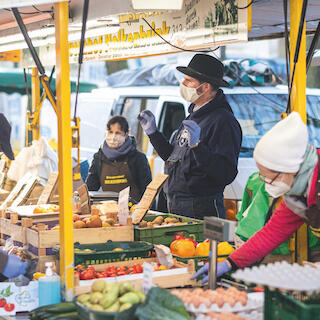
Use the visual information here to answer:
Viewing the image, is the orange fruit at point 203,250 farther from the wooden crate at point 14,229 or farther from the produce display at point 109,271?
the wooden crate at point 14,229

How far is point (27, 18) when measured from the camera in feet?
19.4

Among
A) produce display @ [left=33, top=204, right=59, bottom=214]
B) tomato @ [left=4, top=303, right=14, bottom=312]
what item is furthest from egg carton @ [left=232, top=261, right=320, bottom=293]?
produce display @ [left=33, top=204, right=59, bottom=214]

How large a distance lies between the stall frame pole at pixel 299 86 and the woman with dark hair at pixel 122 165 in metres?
3.04

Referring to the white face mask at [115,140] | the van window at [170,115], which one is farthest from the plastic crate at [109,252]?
the van window at [170,115]

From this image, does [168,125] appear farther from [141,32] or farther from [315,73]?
[315,73]

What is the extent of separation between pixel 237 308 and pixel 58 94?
1.53m

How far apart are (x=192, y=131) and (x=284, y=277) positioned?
2186 millimetres

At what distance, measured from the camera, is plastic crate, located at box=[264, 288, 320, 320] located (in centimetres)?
261

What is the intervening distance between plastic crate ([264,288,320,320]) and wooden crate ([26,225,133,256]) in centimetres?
190

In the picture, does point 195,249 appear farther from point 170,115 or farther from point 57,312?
point 170,115

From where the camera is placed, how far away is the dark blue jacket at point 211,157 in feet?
17.0

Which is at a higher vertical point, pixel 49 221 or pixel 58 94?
pixel 58 94

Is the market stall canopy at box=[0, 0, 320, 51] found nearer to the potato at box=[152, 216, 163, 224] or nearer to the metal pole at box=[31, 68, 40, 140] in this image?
the metal pole at box=[31, 68, 40, 140]

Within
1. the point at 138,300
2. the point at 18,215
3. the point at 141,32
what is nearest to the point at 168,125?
the point at 141,32
